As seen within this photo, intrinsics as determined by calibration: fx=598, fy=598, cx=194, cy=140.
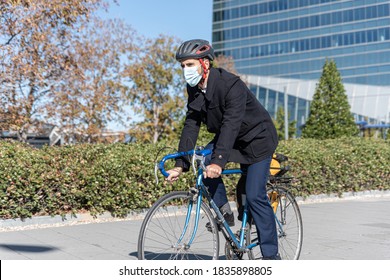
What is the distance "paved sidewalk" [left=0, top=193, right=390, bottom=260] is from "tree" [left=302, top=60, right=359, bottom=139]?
15907mm

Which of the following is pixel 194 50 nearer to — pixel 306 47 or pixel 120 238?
pixel 120 238

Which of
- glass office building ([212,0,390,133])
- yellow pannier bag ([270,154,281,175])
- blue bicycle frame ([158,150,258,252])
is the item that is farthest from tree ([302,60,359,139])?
glass office building ([212,0,390,133])

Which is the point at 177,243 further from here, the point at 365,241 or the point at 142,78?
the point at 142,78

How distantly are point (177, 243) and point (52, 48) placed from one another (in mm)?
12162

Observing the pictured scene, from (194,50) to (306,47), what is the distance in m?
80.3

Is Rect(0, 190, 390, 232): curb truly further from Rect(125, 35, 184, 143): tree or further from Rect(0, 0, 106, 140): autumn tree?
Rect(125, 35, 184, 143): tree

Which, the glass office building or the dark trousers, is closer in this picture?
the dark trousers

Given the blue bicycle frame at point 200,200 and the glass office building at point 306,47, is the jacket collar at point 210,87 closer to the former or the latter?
the blue bicycle frame at point 200,200

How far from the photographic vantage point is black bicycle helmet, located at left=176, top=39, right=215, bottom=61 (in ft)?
14.9

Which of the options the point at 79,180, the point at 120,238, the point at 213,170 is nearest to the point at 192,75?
the point at 213,170

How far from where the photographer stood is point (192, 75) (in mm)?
4582

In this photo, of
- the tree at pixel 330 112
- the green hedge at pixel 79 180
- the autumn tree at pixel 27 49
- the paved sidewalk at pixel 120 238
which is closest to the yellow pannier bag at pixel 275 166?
the paved sidewalk at pixel 120 238

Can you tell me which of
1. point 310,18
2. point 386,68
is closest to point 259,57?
point 310,18

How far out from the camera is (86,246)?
22.2 ft
